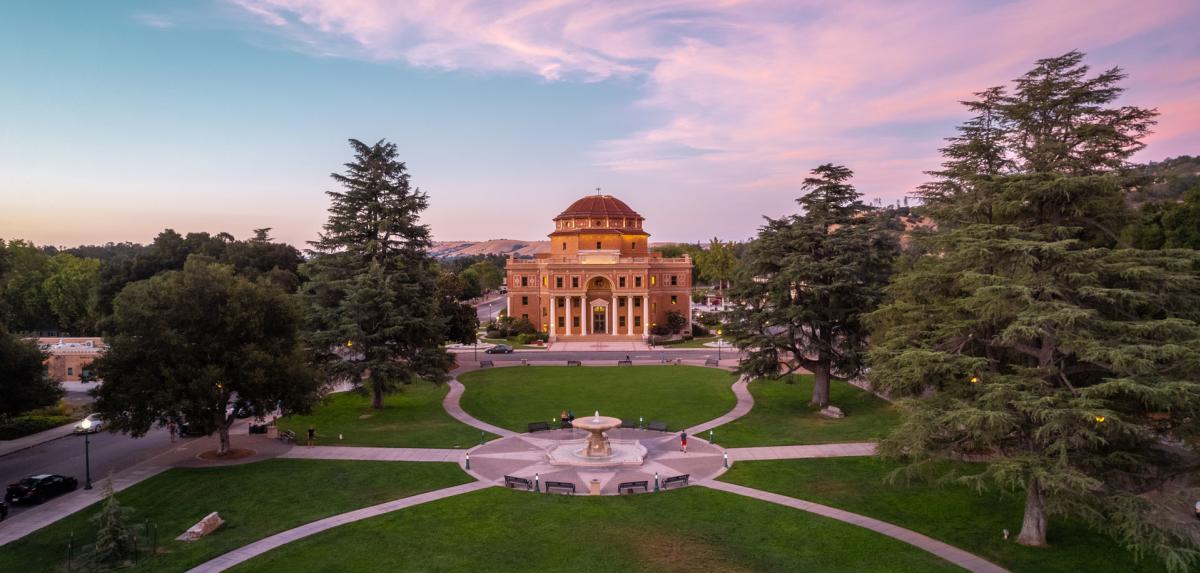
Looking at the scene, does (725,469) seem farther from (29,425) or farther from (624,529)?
(29,425)

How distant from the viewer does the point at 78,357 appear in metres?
55.2

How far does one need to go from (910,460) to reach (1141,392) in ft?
37.9

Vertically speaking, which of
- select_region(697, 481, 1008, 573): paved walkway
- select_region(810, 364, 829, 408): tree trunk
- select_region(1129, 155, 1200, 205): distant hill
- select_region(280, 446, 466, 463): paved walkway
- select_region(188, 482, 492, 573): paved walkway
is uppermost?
select_region(1129, 155, 1200, 205): distant hill

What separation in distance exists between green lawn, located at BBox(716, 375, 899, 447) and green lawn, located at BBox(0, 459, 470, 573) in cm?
1521

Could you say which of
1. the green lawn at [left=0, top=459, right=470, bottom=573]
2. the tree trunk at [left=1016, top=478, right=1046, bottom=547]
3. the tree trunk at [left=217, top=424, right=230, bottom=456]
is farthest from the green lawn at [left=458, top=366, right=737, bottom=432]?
the tree trunk at [left=1016, top=478, right=1046, bottom=547]

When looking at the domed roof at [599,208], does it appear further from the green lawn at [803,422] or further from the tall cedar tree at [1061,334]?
the tall cedar tree at [1061,334]

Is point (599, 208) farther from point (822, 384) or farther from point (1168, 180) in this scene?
point (1168, 180)

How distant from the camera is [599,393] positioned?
4566 cm

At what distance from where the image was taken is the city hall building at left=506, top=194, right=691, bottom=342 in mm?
77875

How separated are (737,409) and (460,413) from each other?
16.9 m

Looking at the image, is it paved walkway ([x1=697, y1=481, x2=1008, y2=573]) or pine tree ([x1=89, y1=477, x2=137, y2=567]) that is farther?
pine tree ([x1=89, y1=477, x2=137, y2=567])

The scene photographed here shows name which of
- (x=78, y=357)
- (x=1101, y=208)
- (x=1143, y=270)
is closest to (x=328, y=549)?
(x=1143, y=270)

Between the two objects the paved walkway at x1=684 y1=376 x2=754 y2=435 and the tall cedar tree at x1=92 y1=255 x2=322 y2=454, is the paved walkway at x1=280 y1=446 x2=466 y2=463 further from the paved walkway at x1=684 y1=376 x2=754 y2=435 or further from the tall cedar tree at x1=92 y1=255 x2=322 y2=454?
the paved walkway at x1=684 y1=376 x2=754 y2=435

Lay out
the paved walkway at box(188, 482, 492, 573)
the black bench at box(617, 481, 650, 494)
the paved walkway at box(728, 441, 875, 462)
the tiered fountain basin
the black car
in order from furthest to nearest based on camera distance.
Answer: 1. the paved walkway at box(728, 441, 875, 462)
2. the tiered fountain basin
3. the black bench at box(617, 481, 650, 494)
4. the black car
5. the paved walkway at box(188, 482, 492, 573)
